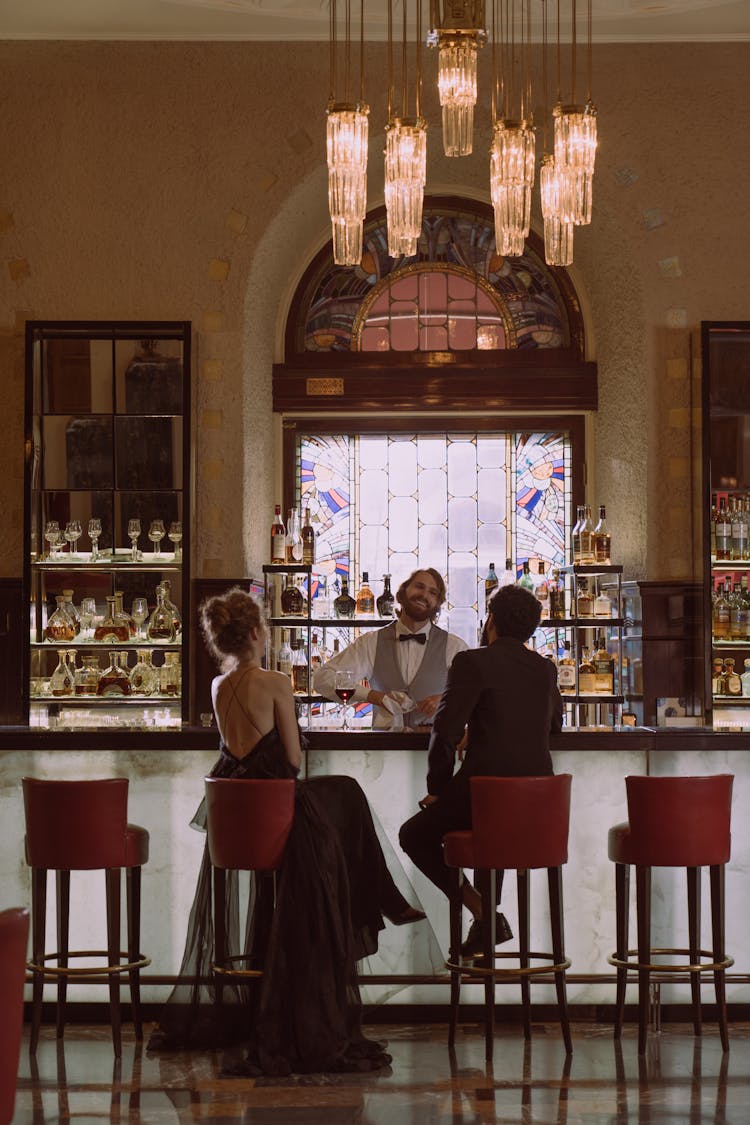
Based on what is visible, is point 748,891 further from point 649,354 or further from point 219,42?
point 219,42

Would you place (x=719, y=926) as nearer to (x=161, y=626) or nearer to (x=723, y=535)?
(x=723, y=535)

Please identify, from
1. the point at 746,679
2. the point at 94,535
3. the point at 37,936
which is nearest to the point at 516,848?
the point at 37,936

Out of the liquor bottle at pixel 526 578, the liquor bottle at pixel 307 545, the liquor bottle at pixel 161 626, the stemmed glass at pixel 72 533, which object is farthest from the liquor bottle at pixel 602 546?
the stemmed glass at pixel 72 533

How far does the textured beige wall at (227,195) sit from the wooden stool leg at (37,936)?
308cm

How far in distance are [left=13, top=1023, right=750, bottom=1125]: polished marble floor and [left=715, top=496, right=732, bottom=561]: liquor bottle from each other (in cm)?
308

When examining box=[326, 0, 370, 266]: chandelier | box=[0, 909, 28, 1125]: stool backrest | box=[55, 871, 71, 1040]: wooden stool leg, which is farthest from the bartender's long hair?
box=[0, 909, 28, 1125]: stool backrest

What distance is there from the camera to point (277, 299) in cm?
843

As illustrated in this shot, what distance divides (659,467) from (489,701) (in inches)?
132

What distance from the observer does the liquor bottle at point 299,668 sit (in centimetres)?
764

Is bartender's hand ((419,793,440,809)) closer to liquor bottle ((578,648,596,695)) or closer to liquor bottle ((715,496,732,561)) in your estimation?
liquor bottle ((578,648,596,695))

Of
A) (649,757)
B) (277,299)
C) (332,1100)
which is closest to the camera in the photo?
(332,1100)

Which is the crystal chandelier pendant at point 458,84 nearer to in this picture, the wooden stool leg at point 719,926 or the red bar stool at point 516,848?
the red bar stool at point 516,848

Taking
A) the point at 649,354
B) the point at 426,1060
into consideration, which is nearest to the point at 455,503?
the point at 649,354

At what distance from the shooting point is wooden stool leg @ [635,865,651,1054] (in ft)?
15.5
